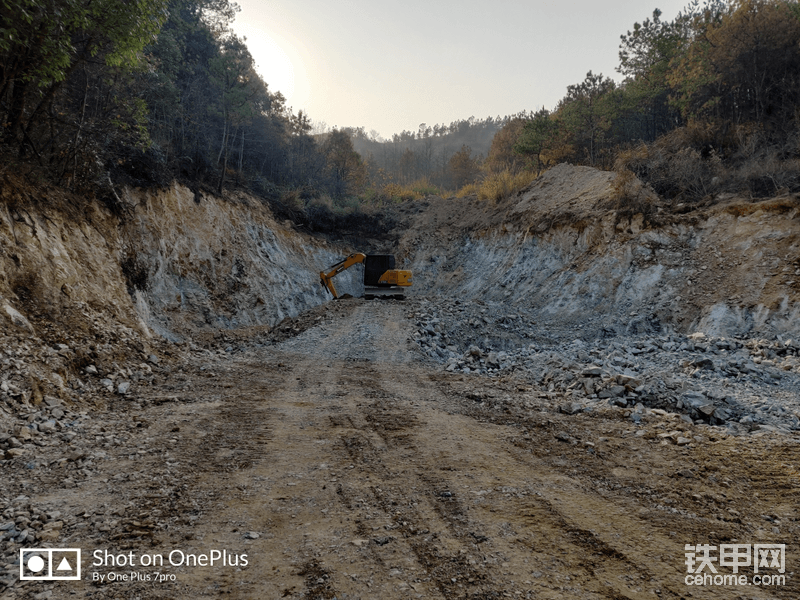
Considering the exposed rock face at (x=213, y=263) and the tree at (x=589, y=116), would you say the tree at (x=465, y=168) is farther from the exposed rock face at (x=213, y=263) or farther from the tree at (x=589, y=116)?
the exposed rock face at (x=213, y=263)

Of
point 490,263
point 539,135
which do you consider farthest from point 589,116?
point 490,263

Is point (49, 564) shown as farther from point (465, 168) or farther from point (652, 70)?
point (465, 168)

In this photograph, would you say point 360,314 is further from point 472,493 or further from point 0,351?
point 472,493

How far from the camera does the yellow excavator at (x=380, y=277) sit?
19044 millimetres

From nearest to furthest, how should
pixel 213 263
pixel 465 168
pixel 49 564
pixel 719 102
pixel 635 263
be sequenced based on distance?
pixel 49 564 → pixel 635 263 → pixel 213 263 → pixel 719 102 → pixel 465 168

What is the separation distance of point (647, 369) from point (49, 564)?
9.18 meters

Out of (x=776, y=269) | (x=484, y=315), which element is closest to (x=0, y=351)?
(x=484, y=315)

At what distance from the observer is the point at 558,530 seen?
3.23 m

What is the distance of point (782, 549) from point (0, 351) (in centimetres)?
888

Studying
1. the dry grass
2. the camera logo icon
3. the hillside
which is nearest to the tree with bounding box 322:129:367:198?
the dry grass

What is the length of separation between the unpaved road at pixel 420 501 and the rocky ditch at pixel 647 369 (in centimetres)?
64

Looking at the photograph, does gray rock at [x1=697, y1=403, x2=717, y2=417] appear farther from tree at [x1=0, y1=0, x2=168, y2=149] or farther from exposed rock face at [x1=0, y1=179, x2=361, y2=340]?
tree at [x1=0, y1=0, x2=168, y2=149]

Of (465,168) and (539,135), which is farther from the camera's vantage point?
(465,168)

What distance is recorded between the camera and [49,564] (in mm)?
2709
